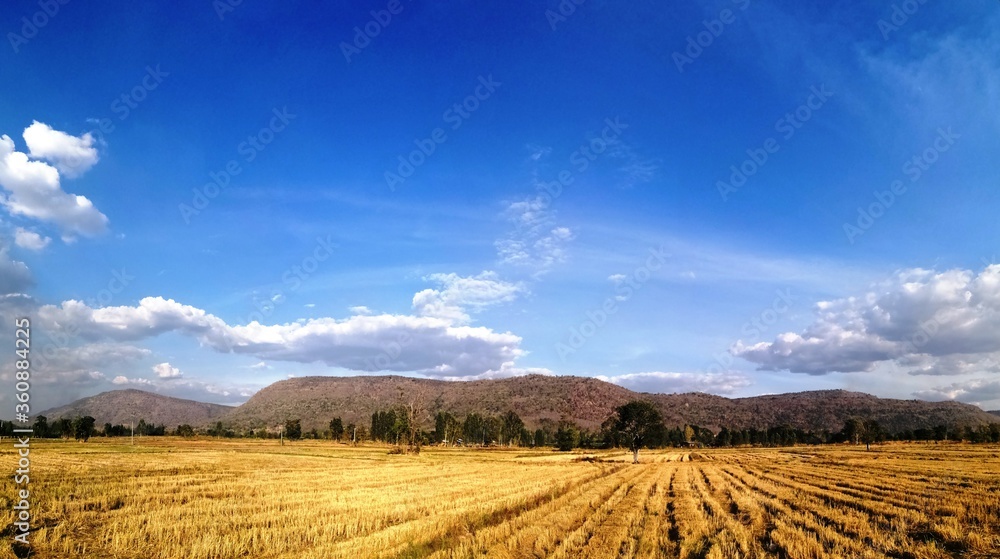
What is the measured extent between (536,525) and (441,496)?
9.87m

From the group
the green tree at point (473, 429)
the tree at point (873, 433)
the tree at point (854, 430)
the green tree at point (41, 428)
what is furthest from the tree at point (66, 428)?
the tree at point (854, 430)

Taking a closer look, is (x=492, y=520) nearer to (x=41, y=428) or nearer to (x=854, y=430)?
(x=854, y=430)

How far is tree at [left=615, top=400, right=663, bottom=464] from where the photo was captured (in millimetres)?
93812

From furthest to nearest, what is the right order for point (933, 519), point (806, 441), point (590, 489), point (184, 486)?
1. point (806, 441)
2. point (590, 489)
3. point (184, 486)
4. point (933, 519)

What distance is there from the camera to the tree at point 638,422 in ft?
308

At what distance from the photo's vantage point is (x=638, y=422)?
94312mm

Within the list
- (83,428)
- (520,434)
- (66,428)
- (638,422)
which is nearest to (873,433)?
(638,422)

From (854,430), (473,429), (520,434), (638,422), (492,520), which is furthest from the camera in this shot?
(520,434)

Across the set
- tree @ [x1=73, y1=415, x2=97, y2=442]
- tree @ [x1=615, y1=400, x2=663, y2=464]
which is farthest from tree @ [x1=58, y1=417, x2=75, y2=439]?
tree @ [x1=615, y1=400, x2=663, y2=464]

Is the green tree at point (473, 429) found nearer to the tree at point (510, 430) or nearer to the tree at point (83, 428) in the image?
the tree at point (510, 430)

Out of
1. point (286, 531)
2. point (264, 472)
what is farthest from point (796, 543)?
point (264, 472)

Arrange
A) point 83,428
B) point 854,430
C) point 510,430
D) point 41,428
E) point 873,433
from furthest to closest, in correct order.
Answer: point 510,430 → point 873,433 → point 854,430 → point 41,428 → point 83,428

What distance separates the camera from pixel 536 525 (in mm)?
18281

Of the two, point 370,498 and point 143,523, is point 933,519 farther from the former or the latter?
point 143,523
